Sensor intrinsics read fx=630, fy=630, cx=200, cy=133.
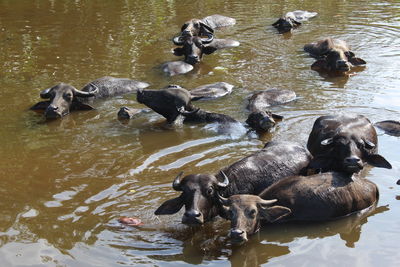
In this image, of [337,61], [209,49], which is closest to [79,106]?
[209,49]

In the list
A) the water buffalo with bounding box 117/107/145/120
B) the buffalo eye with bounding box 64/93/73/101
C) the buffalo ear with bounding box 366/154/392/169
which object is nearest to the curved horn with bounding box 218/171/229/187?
the buffalo ear with bounding box 366/154/392/169

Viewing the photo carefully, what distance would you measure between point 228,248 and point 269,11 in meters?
11.5

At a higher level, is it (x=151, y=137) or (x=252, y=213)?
(x=252, y=213)

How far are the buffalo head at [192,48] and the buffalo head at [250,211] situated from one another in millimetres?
6378

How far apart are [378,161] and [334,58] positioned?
4.77m

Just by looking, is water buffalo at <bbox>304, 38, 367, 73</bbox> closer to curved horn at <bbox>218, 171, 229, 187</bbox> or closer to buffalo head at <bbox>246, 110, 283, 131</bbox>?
buffalo head at <bbox>246, 110, 283, 131</bbox>

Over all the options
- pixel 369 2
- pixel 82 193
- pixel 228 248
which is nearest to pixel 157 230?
pixel 228 248

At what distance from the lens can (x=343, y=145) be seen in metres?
6.27

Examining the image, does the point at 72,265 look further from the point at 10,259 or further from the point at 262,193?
the point at 262,193

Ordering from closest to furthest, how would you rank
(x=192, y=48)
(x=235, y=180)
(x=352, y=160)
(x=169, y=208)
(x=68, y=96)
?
(x=169, y=208), (x=352, y=160), (x=235, y=180), (x=68, y=96), (x=192, y=48)

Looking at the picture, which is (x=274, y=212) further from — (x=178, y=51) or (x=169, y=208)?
(x=178, y=51)

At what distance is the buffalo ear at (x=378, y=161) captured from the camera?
Answer: 620cm

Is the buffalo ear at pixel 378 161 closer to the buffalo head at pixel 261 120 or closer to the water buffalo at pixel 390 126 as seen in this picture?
the water buffalo at pixel 390 126

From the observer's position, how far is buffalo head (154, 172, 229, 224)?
5.37 meters
